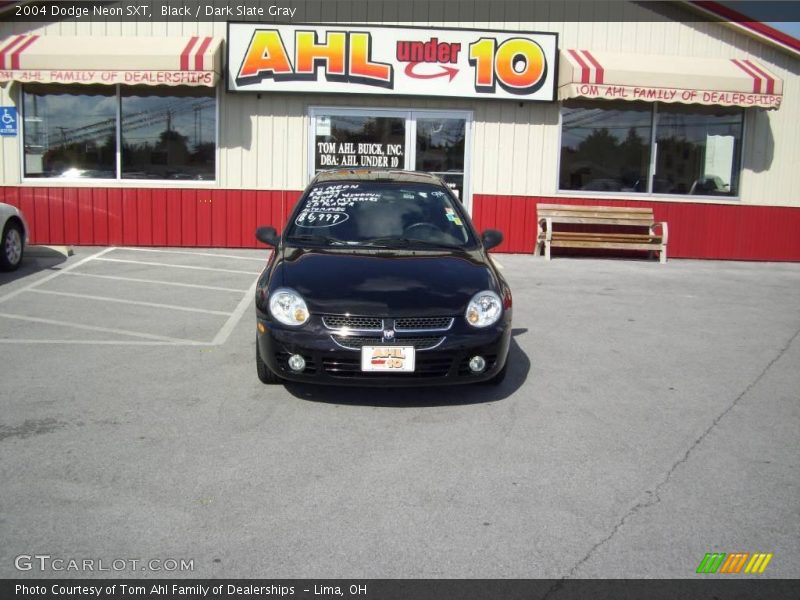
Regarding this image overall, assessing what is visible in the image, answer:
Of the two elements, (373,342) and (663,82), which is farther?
(663,82)

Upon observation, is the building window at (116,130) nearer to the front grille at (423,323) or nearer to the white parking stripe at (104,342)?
the white parking stripe at (104,342)

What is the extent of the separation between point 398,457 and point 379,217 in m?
2.59

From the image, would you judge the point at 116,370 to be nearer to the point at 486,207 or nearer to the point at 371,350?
the point at 371,350

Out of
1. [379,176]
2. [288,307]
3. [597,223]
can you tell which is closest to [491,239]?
[379,176]

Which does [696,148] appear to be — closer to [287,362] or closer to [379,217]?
[379,217]

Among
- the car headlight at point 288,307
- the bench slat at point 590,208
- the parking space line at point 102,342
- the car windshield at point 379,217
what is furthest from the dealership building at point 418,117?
the car headlight at point 288,307

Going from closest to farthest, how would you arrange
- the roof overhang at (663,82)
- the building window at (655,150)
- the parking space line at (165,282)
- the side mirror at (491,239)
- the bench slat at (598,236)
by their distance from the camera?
the side mirror at (491,239) → the parking space line at (165,282) → the roof overhang at (663,82) → the bench slat at (598,236) → the building window at (655,150)

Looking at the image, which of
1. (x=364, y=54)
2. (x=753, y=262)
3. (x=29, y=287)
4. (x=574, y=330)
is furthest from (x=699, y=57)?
(x=29, y=287)

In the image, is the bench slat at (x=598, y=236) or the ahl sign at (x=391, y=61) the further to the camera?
the bench slat at (x=598, y=236)

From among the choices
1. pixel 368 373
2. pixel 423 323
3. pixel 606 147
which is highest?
pixel 606 147

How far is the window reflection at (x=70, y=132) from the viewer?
45.9ft

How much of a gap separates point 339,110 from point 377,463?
10.5 metres

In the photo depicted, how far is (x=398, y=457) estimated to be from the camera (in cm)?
454

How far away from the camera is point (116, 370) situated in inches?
245
